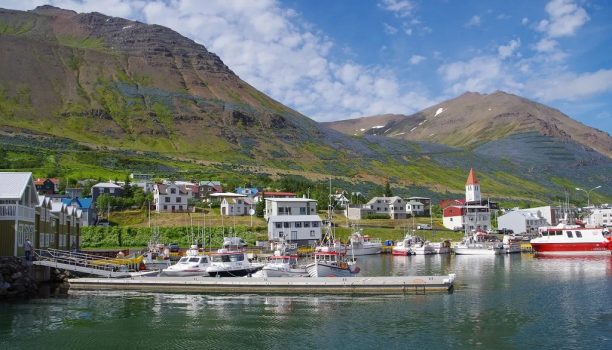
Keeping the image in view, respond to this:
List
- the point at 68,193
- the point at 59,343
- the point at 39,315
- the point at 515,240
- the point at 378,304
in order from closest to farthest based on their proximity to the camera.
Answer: the point at 59,343 → the point at 39,315 → the point at 378,304 → the point at 515,240 → the point at 68,193

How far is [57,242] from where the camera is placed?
64.4 metres

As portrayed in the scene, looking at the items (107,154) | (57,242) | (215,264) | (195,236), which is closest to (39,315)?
(215,264)

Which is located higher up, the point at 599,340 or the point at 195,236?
the point at 195,236

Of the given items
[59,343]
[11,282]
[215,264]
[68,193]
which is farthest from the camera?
[68,193]

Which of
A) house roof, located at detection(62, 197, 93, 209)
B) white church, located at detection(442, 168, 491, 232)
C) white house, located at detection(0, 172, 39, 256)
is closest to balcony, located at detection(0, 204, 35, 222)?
white house, located at detection(0, 172, 39, 256)

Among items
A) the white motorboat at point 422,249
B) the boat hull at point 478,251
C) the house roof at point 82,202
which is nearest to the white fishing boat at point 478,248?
the boat hull at point 478,251

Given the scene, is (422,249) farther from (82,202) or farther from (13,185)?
(13,185)

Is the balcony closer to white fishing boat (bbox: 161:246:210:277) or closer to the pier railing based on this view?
the pier railing

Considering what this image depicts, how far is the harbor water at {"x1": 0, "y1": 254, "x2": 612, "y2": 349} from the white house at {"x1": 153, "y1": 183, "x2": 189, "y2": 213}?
224ft

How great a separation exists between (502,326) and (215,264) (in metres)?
31.1

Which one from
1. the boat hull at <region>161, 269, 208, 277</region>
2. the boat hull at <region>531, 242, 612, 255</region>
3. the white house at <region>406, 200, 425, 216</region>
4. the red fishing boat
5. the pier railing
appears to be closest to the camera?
the pier railing

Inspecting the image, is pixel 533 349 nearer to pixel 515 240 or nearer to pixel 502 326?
pixel 502 326

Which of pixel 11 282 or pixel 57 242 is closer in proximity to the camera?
pixel 11 282

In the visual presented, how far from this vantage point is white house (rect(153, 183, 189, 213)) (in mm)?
117375
